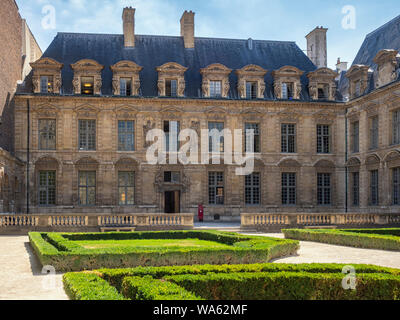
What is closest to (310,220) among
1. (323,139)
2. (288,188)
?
(288,188)

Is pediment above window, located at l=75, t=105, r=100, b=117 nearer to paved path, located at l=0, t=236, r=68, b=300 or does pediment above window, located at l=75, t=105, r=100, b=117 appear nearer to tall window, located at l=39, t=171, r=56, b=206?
tall window, located at l=39, t=171, r=56, b=206

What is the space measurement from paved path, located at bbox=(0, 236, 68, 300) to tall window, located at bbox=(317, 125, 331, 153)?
2498 centimetres

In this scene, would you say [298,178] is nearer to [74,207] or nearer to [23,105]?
[74,207]

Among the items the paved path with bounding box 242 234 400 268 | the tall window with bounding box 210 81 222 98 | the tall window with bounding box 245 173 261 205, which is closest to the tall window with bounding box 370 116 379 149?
the tall window with bounding box 245 173 261 205

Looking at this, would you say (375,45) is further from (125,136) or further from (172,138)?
(125,136)

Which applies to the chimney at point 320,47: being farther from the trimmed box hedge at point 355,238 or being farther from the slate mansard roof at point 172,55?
the trimmed box hedge at point 355,238

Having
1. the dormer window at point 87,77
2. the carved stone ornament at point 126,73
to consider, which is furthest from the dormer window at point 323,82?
the dormer window at point 87,77

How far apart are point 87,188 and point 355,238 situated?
19.9 m

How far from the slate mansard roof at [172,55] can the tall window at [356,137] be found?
4.10 metres

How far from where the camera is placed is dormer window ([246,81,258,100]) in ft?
121

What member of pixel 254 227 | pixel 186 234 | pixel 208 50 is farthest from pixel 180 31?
pixel 186 234

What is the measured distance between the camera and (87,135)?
34719 millimetres

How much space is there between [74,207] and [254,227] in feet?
→ 43.2

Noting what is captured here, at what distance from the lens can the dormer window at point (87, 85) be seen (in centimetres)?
3516
